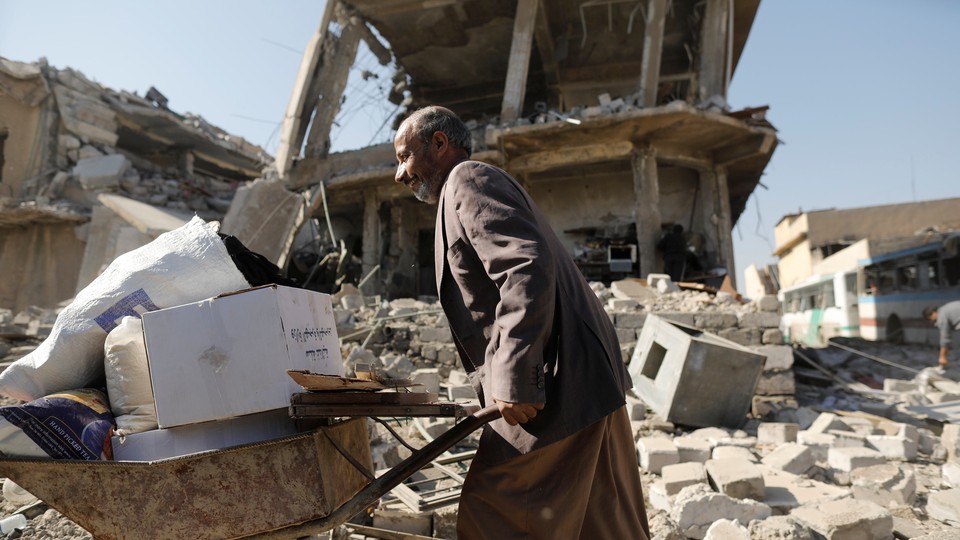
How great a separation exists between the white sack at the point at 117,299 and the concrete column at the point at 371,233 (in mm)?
10114

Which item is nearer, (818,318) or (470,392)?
(470,392)

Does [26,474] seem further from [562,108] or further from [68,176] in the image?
[68,176]

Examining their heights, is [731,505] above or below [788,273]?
below

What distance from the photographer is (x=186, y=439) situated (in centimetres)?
167

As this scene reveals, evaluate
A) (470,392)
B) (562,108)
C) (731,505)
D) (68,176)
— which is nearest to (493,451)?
(731,505)

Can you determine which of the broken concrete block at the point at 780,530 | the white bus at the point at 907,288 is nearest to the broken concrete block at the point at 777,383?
the broken concrete block at the point at 780,530

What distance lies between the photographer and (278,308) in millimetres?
1688

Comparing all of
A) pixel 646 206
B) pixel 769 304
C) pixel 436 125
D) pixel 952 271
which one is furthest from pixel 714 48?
pixel 436 125

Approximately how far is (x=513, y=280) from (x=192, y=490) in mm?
1091

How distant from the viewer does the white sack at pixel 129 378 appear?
5.77 ft

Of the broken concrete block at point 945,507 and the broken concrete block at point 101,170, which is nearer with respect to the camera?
the broken concrete block at point 945,507

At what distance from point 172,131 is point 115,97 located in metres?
1.63

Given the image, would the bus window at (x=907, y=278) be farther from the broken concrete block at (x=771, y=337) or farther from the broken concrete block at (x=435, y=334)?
the broken concrete block at (x=435, y=334)

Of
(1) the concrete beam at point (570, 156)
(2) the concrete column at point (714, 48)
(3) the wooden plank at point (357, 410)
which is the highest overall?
(2) the concrete column at point (714, 48)
